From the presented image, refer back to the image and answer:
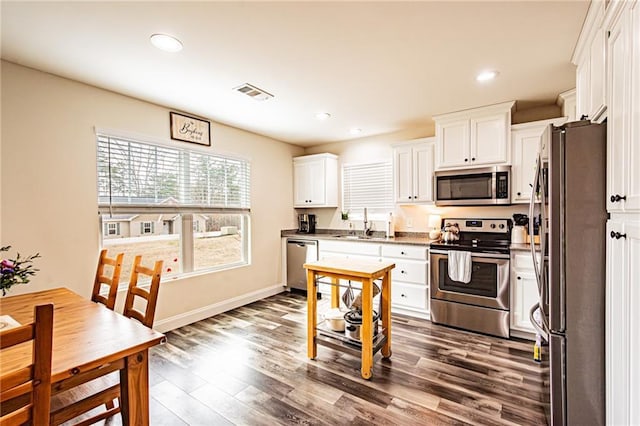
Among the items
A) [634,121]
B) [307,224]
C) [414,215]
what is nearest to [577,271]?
[634,121]

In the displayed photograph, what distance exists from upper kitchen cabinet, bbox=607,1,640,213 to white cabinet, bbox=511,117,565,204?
177cm

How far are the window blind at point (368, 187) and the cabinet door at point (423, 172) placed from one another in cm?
57

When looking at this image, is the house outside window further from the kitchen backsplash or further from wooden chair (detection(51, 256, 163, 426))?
the kitchen backsplash

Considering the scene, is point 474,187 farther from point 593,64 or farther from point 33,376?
point 33,376

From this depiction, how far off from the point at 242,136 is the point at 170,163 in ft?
3.86

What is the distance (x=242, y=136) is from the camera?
13.9 feet

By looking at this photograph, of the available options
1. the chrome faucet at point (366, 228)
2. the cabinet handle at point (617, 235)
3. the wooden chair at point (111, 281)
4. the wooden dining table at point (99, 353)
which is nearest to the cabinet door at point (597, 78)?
the cabinet handle at point (617, 235)

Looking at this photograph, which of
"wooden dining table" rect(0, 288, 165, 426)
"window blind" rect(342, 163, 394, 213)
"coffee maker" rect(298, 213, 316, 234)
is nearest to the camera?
"wooden dining table" rect(0, 288, 165, 426)

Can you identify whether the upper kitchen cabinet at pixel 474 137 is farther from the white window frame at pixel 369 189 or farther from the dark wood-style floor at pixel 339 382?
the dark wood-style floor at pixel 339 382

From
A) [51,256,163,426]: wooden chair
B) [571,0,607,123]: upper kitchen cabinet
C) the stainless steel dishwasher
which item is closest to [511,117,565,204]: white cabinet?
[571,0,607,123]: upper kitchen cabinet

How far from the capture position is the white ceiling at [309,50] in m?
1.75

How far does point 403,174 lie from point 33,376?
390 cm

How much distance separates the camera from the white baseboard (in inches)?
129

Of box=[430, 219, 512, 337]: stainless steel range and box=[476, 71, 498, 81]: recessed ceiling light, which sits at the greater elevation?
box=[476, 71, 498, 81]: recessed ceiling light
